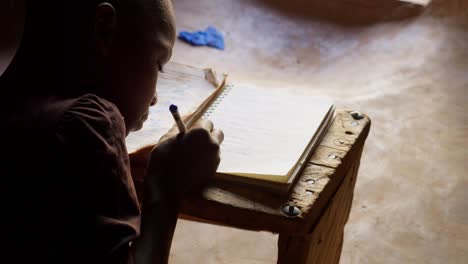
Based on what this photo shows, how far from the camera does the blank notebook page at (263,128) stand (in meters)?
1.38

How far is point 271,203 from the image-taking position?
1325 mm

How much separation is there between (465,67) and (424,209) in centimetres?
113

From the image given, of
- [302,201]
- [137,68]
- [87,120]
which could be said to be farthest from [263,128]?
[87,120]

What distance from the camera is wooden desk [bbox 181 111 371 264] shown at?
132 centimetres

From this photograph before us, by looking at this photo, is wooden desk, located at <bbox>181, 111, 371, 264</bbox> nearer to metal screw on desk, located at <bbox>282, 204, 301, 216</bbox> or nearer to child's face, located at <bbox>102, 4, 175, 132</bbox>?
metal screw on desk, located at <bbox>282, 204, 301, 216</bbox>

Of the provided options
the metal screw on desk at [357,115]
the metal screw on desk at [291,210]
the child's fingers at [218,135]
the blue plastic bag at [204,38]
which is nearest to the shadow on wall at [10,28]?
the child's fingers at [218,135]

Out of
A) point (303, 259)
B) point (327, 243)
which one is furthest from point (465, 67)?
point (303, 259)

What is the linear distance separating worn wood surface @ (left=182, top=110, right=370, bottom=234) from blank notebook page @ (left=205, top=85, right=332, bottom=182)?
0.12ft

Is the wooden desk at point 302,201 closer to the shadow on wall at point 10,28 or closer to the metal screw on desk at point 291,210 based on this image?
the metal screw on desk at point 291,210

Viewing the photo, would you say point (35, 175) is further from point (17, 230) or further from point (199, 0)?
point (199, 0)

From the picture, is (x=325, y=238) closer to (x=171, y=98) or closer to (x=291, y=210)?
(x=291, y=210)

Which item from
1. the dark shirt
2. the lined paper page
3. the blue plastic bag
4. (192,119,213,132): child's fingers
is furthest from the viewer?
the blue plastic bag

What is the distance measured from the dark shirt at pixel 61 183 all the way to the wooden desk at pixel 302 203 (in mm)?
292

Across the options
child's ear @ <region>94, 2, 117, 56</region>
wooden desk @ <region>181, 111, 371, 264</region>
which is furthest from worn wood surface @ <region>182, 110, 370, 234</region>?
child's ear @ <region>94, 2, 117, 56</region>
